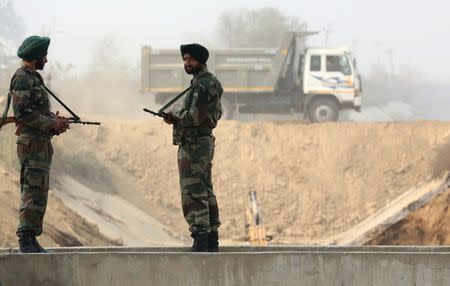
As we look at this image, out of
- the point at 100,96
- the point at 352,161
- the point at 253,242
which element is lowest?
the point at 253,242

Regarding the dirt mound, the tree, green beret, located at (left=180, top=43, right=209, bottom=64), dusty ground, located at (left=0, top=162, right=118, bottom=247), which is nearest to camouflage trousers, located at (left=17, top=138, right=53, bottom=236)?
green beret, located at (left=180, top=43, right=209, bottom=64)

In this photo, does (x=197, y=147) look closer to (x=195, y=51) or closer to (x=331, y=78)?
(x=195, y=51)

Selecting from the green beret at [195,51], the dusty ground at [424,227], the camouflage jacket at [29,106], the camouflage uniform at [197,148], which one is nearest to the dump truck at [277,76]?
the dusty ground at [424,227]

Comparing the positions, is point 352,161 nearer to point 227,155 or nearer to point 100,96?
point 227,155

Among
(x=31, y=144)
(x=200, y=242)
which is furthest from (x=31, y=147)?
(x=200, y=242)

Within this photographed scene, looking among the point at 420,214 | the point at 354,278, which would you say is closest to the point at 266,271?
the point at 354,278

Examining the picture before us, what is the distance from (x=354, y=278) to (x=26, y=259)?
7.02 ft

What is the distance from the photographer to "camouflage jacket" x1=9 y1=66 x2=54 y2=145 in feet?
24.9

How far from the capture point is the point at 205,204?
7785mm

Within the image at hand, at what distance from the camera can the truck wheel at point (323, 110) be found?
113 ft

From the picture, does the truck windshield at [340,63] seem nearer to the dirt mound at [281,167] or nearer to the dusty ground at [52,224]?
the dirt mound at [281,167]

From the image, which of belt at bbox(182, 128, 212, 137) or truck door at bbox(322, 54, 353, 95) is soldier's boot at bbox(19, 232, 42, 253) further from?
truck door at bbox(322, 54, 353, 95)

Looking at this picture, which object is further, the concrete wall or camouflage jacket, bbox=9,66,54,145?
camouflage jacket, bbox=9,66,54,145

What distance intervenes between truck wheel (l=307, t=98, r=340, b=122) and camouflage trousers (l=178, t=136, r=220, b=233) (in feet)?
87.7
